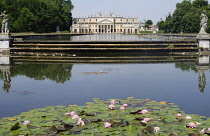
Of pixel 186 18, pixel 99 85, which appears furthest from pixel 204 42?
pixel 186 18

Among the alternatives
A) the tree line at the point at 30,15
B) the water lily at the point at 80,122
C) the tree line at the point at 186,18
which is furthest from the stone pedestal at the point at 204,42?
the tree line at the point at 186,18

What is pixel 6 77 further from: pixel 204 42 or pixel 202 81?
pixel 204 42

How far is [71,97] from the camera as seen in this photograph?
8.16 m

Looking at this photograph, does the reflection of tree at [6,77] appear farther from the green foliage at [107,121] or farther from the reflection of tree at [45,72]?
the green foliage at [107,121]

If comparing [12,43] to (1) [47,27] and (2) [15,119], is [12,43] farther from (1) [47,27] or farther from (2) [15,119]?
(1) [47,27]

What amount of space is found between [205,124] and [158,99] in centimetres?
218

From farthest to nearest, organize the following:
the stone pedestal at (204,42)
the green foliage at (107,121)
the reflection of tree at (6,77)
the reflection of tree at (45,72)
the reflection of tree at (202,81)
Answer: the stone pedestal at (204,42)
the reflection of tree at (45,72)
the reflection of tree at (6,77)
the reflection of tree at (202,81)
the green foliage at (107,121)

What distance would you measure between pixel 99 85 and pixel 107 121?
3.78 m

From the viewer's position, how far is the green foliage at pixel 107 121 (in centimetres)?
550

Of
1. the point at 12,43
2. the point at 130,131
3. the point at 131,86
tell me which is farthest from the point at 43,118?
the point at 12,43

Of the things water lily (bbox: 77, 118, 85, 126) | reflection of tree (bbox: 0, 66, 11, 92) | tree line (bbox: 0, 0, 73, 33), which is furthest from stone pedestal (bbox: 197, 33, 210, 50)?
tree line (bbox: 0, 0, 73, 33)

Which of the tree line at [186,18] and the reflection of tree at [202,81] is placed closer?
the reflection of tree at [202,81]

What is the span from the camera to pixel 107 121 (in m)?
6.04

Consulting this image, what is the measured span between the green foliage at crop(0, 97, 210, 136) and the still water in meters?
0.48
